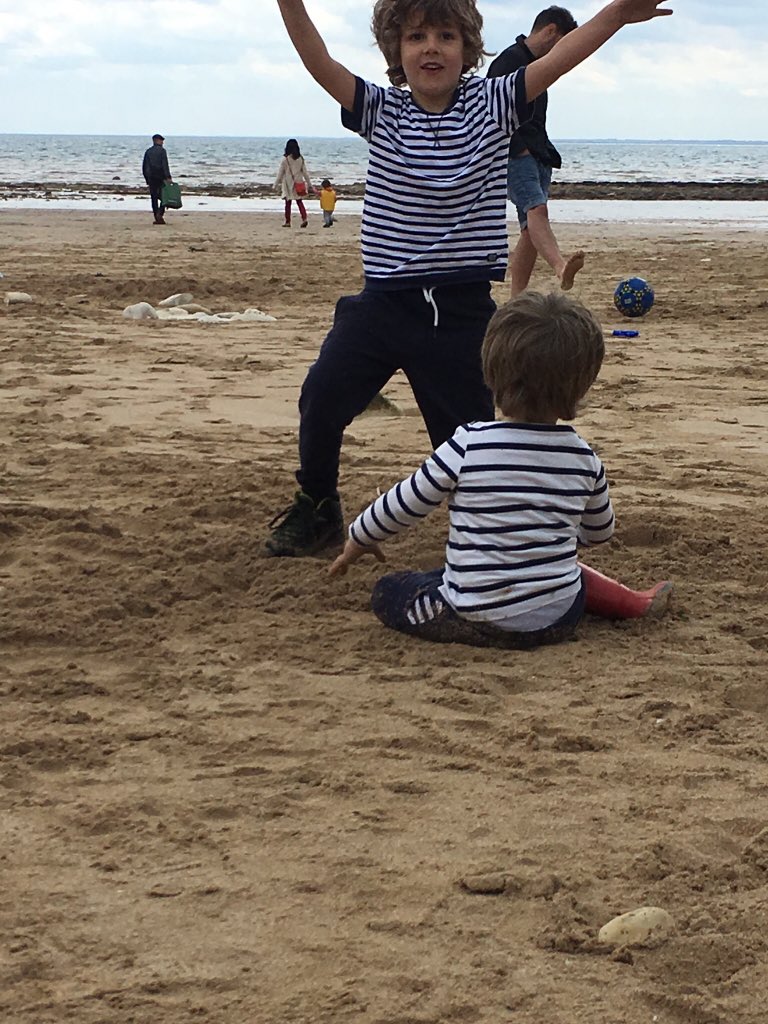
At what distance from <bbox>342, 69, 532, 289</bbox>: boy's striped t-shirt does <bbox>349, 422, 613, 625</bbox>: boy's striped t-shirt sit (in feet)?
2.40

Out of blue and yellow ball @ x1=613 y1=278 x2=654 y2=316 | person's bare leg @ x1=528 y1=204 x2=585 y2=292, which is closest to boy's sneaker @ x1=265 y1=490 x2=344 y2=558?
person's bare leg @ x1=528 y1=204 x2=585 y2=292

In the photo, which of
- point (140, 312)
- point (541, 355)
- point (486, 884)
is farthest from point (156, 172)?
point (486, 884)

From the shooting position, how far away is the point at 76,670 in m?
3.25

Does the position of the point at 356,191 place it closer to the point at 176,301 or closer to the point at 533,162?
the point at 176,301

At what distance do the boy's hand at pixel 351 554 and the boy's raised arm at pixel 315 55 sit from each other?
4.29ft

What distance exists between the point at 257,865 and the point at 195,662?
1052 millimetres

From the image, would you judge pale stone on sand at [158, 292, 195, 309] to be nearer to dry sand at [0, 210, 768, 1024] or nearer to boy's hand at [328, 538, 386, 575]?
dry sand at [0, 210, 768, 1024]

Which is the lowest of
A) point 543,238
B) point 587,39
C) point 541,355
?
point 541,355

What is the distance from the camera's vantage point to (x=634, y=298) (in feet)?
30.4

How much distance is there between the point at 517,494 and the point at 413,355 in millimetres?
796

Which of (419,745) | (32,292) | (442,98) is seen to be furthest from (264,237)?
(419,745)

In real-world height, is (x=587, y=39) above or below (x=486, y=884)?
above

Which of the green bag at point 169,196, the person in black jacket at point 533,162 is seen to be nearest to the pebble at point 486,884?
the person in black jacket at point 533,162

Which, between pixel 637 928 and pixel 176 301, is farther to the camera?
pixel 176 301
